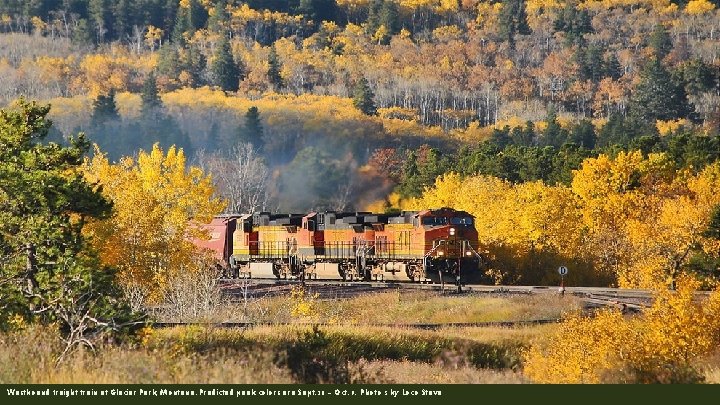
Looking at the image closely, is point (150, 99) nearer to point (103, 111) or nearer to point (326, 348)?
point (103, 111)

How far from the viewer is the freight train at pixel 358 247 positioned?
54531 mm

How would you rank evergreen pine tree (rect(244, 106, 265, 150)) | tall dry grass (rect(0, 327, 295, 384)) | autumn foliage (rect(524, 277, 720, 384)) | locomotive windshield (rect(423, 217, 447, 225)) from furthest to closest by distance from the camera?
evergreen pine tree (rect(244, 106, 265, 150)) < locomotive windshield (rect(423, 217, 447, 225)) < autumn foliage (rect(524, 277, 720, 384)) < tall dry grass (rect(0, 327, 295, 384))

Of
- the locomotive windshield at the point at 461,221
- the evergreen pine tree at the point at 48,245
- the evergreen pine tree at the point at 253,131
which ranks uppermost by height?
the evergreen pine tree at the point at 48,245

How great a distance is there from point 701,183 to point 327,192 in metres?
57.7

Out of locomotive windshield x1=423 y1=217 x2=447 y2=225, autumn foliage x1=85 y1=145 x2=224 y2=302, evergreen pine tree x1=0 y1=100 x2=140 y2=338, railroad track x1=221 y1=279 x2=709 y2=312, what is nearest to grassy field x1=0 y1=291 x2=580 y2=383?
evergreen pine tree x1=0 y1=100 x2=140 y2=338

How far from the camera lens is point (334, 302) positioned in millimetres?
49344

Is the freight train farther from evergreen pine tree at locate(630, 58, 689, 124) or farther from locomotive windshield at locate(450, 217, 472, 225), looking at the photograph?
evergreen pine tree at locate(630, 58, 689, 124)

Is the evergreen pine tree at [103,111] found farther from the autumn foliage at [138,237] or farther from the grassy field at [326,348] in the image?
the grassy field at [326,348]

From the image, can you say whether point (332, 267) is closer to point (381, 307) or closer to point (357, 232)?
point (357, 232)

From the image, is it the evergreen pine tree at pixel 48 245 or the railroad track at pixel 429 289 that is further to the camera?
the railroad track at pixel 429 289

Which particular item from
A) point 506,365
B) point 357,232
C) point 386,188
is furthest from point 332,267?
point 386,188

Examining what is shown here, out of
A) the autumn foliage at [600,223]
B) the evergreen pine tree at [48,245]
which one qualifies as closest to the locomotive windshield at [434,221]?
the autumn foliage at [600,223]

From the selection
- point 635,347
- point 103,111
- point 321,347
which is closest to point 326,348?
point 321,347

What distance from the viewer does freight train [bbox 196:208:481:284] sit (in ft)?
179
